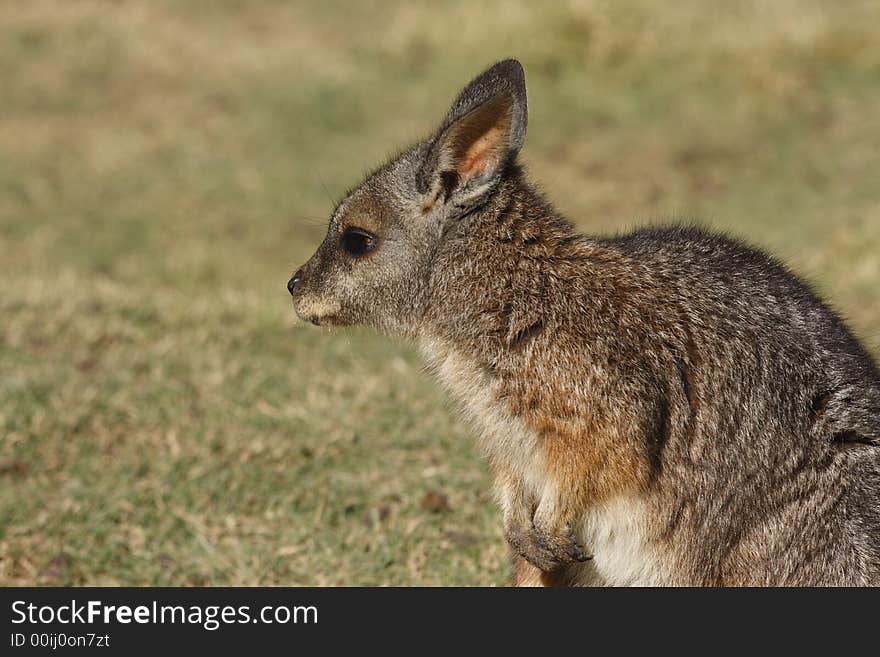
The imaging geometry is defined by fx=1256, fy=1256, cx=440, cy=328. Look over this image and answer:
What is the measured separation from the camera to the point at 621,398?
3.96 metres

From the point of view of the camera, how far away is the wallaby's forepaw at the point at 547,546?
161 inches

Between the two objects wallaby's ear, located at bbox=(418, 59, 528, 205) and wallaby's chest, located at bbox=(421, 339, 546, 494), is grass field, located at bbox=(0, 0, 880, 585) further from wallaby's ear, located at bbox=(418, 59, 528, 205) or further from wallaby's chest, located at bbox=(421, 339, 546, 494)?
wallaby's ear, located at bbox=(418, 59, 528, 205)

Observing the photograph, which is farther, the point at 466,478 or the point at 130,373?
the point at 130,373

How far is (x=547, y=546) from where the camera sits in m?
4.14

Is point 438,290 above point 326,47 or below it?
below

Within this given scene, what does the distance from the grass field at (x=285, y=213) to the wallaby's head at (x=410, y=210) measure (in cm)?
54

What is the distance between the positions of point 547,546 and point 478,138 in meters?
1.40

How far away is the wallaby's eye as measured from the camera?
4594mm

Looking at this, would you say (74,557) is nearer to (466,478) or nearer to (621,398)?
(466,478)

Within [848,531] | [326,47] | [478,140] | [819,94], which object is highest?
[326,47]

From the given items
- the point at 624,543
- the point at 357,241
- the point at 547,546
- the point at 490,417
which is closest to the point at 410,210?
the point at 357,241

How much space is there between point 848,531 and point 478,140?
176 cm

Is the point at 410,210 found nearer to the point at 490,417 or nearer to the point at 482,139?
the point at 482,139

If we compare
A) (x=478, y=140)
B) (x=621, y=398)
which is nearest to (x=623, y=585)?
(x=621, y=398)
